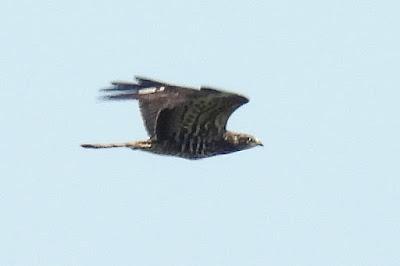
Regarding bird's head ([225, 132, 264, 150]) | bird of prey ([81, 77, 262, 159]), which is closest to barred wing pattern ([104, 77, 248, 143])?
bird of prey ([81, 77, 262, 159])

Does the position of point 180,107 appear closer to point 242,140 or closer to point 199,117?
point 199,117

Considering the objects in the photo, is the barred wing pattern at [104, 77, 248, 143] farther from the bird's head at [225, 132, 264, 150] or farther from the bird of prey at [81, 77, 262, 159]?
the bird's head at [225, 132, 264, 150]

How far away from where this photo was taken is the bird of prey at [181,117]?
24797 mm

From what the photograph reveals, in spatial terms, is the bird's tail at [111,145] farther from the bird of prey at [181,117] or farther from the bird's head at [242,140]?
the bird's head at [242,140]

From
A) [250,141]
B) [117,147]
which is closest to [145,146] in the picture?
[117,147]

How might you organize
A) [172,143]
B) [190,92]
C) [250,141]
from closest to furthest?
[190,92] < [172,143] < [250,141]

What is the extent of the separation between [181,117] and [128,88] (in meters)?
0.83

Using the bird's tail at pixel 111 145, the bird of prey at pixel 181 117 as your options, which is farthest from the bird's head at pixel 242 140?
the bird's tail at pixel 111 145

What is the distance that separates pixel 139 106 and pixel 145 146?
29.3 inches

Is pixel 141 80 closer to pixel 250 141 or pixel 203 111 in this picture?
pixel 203 111

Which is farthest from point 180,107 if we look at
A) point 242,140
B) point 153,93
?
point 242,140

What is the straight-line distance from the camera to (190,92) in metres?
24.3

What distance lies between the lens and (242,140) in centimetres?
2770

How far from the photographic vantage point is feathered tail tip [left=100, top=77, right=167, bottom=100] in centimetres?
2523
